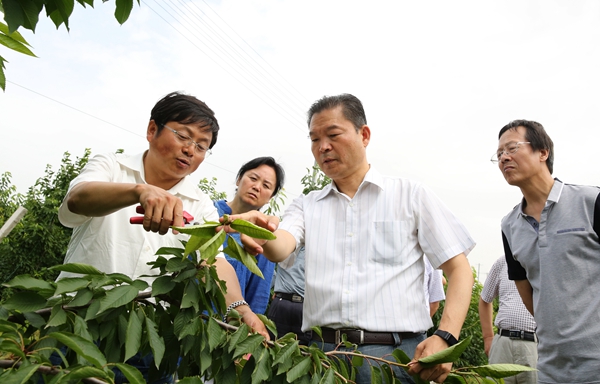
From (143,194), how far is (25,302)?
0.46 metres

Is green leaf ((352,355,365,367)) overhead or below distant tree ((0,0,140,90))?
below

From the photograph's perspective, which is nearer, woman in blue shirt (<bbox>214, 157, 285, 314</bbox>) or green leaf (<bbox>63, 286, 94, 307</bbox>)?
green leaf (<bbox>63, 286, 94, 307</bbox>)

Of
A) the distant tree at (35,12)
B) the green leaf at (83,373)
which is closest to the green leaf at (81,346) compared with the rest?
the green leaf at (83,373)

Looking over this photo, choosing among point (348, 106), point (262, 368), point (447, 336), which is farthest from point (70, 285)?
point (348, 106)

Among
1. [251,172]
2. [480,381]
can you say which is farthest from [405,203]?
[251,172]

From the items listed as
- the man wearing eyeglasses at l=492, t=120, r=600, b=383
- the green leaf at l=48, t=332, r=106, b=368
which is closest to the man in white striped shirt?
the man wearing eyeglasses at l=492, t=120, r=600, b=383

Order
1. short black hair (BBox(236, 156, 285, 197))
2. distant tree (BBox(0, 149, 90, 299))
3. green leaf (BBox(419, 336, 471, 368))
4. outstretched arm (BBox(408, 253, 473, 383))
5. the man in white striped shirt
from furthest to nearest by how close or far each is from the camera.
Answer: distant tree (BBox(0, 149, 90, 299)) < short black hair (BBox(236, 156, 285, 197)) < the man in white striped shirt < outstretched arm (BBox(408, 253, 473, 383)) < green leaf (BBox(419, 336, 471, 368))

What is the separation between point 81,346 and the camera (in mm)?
1118

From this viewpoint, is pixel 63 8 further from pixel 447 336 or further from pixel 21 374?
pixel 447 336

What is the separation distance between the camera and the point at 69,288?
4.22 ft

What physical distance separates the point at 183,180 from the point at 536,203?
6.72ft

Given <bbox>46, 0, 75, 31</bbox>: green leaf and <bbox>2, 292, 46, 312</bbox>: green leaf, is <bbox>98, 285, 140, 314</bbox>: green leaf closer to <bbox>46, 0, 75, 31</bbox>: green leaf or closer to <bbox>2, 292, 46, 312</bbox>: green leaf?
<bbox>2, 292, 46, 312</bbox>: green leaf

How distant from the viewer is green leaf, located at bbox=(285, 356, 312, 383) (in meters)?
1.46

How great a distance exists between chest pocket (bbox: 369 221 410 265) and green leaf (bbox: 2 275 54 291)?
144cm
